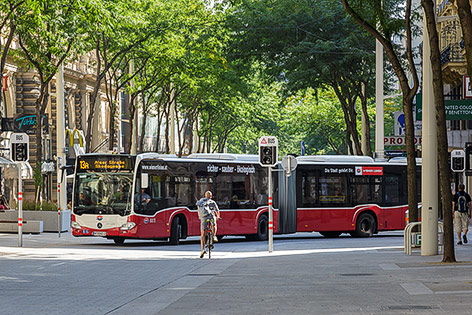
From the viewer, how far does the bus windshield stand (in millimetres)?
28109

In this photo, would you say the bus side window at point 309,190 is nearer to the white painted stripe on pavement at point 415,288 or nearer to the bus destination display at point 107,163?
the bus destination display at point 107,163

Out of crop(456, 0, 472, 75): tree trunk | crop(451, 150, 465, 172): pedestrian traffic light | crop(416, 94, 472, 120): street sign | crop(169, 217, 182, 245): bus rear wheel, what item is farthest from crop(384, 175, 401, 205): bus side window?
crop(456, 0, 472, 75): tree trunk

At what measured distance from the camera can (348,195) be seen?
3406 cm

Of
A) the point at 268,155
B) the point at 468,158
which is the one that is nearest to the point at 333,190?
the point at 268,155

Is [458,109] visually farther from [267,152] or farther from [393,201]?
[393,201]

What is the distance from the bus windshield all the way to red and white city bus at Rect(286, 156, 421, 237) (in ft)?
22.4

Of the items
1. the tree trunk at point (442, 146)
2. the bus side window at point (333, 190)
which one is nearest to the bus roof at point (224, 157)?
the bus side window at point (333, 190)

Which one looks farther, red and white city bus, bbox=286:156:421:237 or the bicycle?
red and white city bus, bbox=286:156:421:237

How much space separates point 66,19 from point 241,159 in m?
7.27

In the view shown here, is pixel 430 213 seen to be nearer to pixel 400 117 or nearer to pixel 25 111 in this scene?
pixel 400 117

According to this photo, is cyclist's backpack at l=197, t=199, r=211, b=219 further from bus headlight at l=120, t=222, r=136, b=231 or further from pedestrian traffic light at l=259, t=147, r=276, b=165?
bus headlight at l=120, t=222, r=136, b=231

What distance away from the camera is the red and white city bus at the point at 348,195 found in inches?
1318

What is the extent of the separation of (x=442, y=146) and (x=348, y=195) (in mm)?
15267

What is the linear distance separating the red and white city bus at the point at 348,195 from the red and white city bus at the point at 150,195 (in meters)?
2.77
